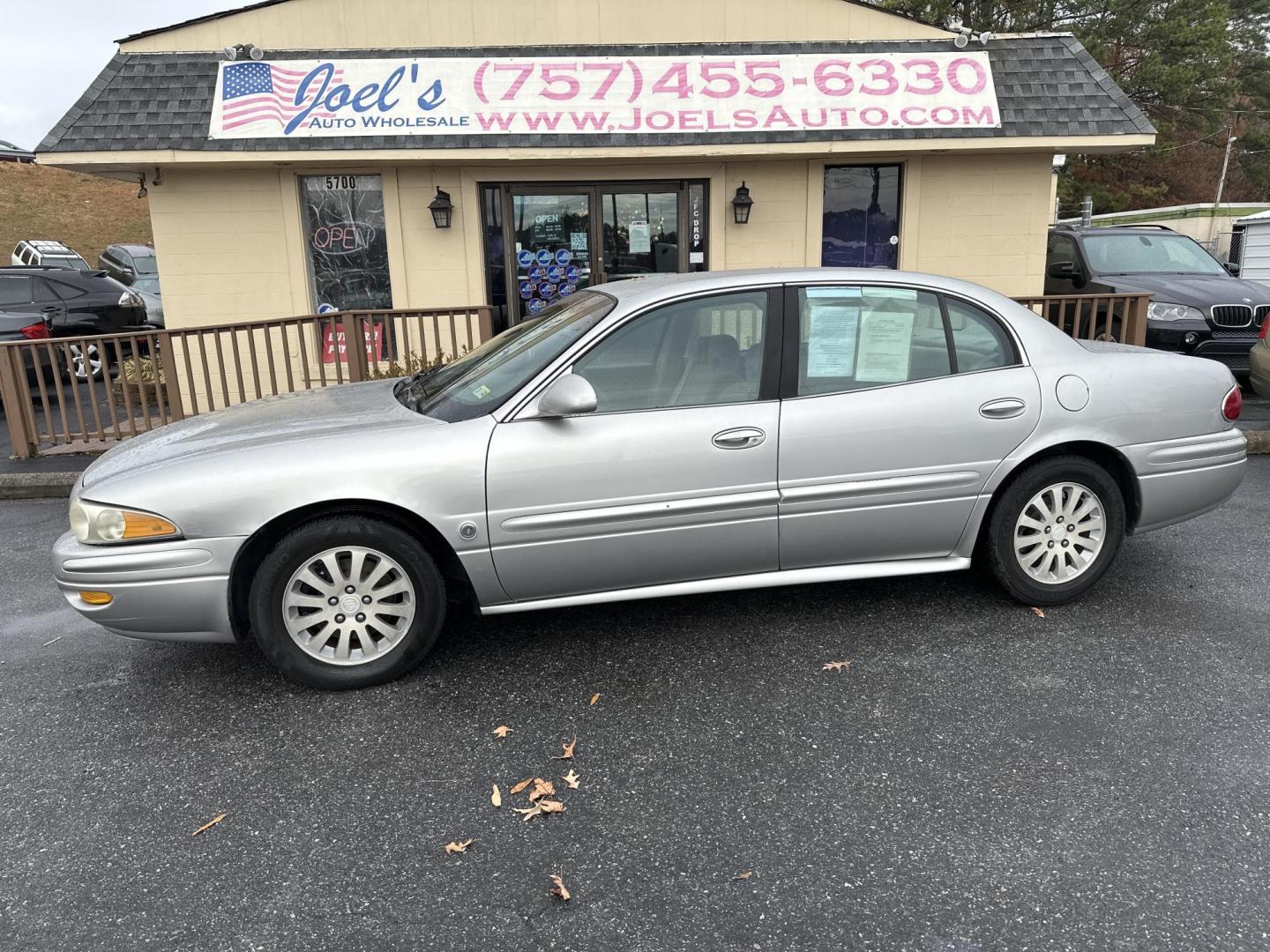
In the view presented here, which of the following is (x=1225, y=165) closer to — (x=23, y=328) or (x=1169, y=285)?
(x=1169, y=285)

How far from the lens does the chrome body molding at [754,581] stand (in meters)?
3.70

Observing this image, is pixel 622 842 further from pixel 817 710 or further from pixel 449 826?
pixel 817 710

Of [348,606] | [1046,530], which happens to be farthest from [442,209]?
[1046,530]

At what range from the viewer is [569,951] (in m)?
2.23

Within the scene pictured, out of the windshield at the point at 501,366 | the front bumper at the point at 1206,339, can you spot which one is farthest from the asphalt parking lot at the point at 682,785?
the front bumper at the point at 1206,339

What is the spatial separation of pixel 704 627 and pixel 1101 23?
109ft

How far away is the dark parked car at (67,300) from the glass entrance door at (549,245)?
18.0ft

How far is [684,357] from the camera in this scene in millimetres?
3781

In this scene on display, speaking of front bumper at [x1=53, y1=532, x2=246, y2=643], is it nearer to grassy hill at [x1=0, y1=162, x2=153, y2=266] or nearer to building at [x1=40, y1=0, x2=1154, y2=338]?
building at [x1=40, y1=0, x2=1154, y2=338]

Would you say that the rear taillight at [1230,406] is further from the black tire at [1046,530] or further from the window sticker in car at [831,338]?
the window sticker in car at [831,338]

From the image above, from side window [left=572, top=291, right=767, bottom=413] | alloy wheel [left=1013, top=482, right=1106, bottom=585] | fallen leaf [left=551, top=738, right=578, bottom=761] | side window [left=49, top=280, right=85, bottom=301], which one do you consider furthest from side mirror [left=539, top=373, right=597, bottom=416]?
side window [left=49, top=280, right=85, bottom=301]

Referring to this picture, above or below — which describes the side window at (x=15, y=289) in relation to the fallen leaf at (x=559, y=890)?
above

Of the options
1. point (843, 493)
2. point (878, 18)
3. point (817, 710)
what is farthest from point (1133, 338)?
point (817, 710)

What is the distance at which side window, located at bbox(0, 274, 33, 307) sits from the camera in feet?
36.6
